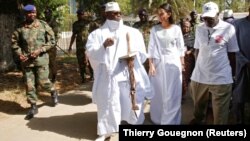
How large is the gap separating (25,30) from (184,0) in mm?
8865

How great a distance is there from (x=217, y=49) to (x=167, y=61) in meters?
0.82

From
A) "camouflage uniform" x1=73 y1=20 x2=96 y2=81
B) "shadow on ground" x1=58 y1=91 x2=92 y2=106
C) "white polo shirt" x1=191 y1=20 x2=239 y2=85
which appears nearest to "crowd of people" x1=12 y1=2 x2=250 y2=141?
"white polo shirt" x1=191 y1=20 x2=239 y2=85

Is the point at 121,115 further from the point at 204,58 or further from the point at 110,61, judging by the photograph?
the point at 204,58

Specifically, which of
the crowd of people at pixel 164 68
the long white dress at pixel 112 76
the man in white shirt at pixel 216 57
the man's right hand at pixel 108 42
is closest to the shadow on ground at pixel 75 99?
the crowd of people at pixel 164 68

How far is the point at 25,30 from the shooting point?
668cm

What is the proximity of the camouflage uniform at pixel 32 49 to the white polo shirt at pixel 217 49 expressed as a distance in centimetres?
282

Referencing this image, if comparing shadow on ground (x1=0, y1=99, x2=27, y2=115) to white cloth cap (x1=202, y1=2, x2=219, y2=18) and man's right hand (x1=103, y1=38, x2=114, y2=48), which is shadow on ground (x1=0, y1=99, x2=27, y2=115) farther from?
white cloth cap (x1=202, y1=2, x2=219, y2=18)

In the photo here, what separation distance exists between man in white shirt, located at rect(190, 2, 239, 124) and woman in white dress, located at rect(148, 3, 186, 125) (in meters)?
0.40

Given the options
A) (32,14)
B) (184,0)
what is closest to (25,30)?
(32,14)

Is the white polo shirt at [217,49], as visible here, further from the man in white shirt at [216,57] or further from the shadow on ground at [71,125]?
the shadow on ground at [71,125]

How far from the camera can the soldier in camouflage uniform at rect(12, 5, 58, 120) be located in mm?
6668

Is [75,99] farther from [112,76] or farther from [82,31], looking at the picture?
[112,76]

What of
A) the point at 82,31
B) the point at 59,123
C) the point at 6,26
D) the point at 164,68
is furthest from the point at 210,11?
the point at 6,26

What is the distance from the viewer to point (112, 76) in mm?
5422
